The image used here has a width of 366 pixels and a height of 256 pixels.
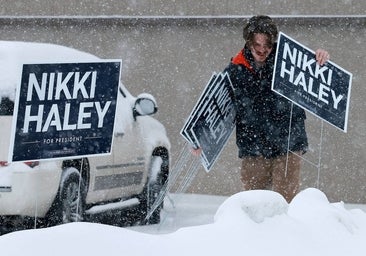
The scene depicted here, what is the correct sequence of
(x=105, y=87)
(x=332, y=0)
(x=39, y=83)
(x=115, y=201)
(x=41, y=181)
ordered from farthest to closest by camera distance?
(x=332, y=0), (x=115, y=201), (x=41, y=181), (x=105, y=87), (x=39, y=83)

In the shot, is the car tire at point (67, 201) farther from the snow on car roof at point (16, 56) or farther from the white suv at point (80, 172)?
the snow on car roof at point (16, 56)

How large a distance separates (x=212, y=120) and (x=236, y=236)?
4554mm

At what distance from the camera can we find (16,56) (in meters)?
8.88

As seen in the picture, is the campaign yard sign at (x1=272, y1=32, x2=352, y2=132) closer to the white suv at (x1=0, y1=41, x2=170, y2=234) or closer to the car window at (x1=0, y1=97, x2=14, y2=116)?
the white suv at (x1=0, y1=41, x2=170, y2=234)

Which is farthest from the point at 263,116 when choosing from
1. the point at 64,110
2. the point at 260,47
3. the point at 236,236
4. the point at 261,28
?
the point at 236,236

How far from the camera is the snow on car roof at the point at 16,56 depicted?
338 inches

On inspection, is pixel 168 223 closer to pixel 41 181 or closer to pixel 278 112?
pixel 41 181

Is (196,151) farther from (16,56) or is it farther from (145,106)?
(145,106)

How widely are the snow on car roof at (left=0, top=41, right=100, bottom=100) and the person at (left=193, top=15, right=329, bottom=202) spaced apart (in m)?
1.51

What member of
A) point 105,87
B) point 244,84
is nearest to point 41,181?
point 105,87

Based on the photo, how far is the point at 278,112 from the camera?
720cm

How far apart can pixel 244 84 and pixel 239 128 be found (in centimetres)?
34

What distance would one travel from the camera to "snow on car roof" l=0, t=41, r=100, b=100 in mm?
8578

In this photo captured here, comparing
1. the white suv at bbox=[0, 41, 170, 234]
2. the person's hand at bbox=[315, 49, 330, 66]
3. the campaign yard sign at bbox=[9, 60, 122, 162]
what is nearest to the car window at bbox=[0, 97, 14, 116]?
the white suv at bbox=[0, 41, 170, 234]
